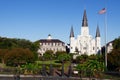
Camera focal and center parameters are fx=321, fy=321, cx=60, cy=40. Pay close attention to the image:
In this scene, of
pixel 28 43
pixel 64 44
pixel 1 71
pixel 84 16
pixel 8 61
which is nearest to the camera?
pixel 1 71

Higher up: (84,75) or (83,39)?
(83,39)

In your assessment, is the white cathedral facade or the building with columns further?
the building with columns

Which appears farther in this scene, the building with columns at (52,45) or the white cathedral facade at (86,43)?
the building with columns at (52,45)

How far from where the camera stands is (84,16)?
117438mm

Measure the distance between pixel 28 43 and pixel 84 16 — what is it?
2886 cm

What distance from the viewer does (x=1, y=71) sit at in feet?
144

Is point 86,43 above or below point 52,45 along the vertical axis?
below

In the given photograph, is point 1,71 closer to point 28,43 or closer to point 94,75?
point 94,75

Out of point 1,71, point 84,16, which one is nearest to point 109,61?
point 1,71

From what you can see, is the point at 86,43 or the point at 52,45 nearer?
the point at 86,43

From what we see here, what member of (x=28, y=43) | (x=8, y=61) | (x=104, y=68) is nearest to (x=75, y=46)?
(x=28, y=43)

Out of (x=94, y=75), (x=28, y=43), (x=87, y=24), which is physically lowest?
(x=94, y=75)

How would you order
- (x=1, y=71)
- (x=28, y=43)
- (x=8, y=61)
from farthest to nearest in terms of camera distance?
(x=28, y=43) → (x=8, y=61) → (x=1, y=71)

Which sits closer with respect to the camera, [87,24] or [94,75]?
[94,75]
